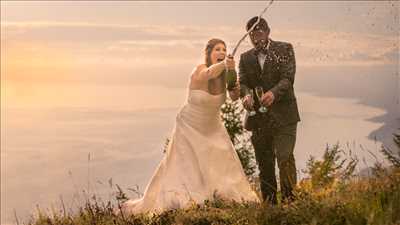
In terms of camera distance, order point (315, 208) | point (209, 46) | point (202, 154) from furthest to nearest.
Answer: point (202, 154) < point (209, 46) < point (315, 208)

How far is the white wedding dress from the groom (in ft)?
1.53

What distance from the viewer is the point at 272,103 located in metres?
12.2

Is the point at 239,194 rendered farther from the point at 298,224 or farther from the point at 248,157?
the point at 248,157

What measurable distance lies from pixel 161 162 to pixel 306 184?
210 centimetres

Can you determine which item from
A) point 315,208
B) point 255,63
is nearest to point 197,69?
point 255,63

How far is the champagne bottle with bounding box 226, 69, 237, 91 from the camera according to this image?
12.0m

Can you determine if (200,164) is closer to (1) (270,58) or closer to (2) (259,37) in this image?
(1) (270,58)

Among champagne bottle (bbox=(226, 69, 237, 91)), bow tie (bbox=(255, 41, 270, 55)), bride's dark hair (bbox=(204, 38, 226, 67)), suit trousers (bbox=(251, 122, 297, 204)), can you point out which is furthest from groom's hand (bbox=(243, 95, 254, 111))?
bride's dark hair (bbox=(204, 38, 226, 67))

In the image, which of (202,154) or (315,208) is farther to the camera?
(202,154)

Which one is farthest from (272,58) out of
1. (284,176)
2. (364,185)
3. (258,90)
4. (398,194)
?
(398,194)

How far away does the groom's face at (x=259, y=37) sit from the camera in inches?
478

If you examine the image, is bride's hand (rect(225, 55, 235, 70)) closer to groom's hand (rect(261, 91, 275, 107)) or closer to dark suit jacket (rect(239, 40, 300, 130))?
dark suit jacket (rect(239, 40, 300, 130))

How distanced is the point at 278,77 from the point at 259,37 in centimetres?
58

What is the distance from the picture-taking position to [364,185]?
10.7 metres
